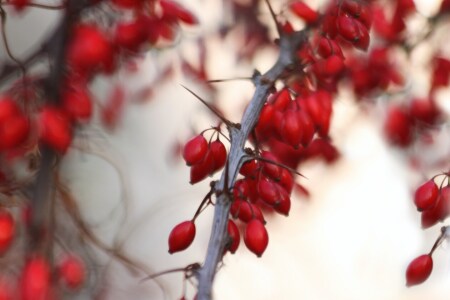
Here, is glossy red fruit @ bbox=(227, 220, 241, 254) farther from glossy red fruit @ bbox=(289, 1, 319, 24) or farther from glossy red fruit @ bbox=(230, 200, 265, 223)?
glossy red fruit @ bbox=(289, 1, 319, 24)

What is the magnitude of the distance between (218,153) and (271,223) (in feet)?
3.63

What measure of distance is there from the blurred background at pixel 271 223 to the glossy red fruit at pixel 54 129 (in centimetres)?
114

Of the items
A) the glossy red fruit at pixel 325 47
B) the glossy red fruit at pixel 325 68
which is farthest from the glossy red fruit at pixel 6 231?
the glossy red fruit at pixel 325 68

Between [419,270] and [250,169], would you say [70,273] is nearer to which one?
[250,169]

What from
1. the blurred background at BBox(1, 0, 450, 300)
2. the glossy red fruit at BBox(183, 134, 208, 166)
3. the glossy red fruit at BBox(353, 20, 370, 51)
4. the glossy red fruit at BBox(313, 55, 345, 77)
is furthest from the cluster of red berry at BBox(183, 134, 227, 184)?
the blurred background at BBox(1, 0, 450, 300)

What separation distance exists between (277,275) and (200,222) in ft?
0.83

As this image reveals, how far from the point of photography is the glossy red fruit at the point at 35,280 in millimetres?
759

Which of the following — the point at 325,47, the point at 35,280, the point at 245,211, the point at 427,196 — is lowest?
the point at 35,280

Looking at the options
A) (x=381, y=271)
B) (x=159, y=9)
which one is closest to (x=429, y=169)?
(x=381, y=271)

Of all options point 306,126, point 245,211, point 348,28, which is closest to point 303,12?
point 348,28

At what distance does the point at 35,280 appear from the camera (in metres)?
0.76

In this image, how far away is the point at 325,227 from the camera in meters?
2.09

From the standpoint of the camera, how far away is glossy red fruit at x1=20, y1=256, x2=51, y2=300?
2.49ft

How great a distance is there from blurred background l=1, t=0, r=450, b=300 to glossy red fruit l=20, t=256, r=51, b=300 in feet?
3.85
